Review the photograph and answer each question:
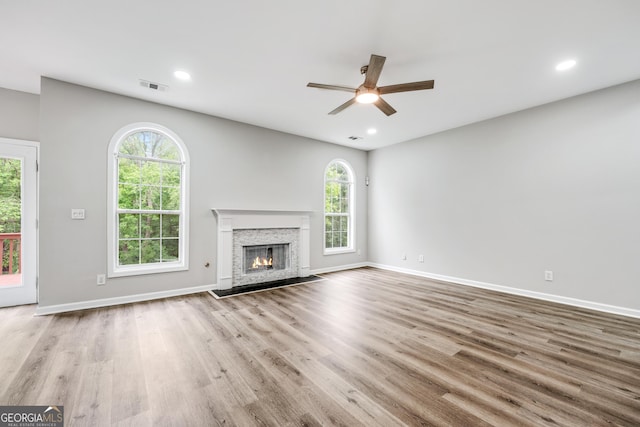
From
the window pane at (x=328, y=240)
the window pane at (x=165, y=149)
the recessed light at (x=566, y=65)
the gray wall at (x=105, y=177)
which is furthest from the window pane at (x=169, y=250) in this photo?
the recessed light at (x=566, y=65)

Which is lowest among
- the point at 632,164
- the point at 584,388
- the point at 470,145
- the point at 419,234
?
the point at 584,388

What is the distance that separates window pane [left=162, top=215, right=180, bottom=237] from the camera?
13.5ft

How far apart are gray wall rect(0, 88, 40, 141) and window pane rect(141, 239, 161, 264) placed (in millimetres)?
2048

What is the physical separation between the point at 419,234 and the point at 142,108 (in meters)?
5.34

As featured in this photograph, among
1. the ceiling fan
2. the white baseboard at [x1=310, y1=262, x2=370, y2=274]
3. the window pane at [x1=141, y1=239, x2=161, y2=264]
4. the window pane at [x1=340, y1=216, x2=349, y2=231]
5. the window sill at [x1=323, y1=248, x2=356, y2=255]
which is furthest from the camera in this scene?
the window pane at [x1=340, y1=216, x2=349, y2=231]

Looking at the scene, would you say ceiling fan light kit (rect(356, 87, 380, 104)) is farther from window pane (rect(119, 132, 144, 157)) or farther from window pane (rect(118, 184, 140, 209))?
window pane (rect(118, 184, 140, 209))

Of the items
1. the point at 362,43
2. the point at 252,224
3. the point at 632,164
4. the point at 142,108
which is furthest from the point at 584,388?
the point at 142,108

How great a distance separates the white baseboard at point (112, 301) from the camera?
10.7 feet

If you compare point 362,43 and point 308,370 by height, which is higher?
point 362,43

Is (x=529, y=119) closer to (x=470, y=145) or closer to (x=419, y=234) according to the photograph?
(x=470, y=145)

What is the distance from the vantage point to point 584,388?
189 centimetres

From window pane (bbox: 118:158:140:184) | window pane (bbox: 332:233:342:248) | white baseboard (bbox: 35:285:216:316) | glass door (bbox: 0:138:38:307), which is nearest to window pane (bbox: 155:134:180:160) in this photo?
window pane (bbox: 118:158:140:184)

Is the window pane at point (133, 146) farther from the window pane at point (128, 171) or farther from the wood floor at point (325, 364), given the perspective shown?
the wood floor at point (325, 364)

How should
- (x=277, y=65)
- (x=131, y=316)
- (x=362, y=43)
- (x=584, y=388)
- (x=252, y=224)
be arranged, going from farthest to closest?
1. (x=252, y=224)
2. (x=131, y=316)
3. (x=277, y=65)
4. (x=362, y=43)
5. (x=584, y=388)
